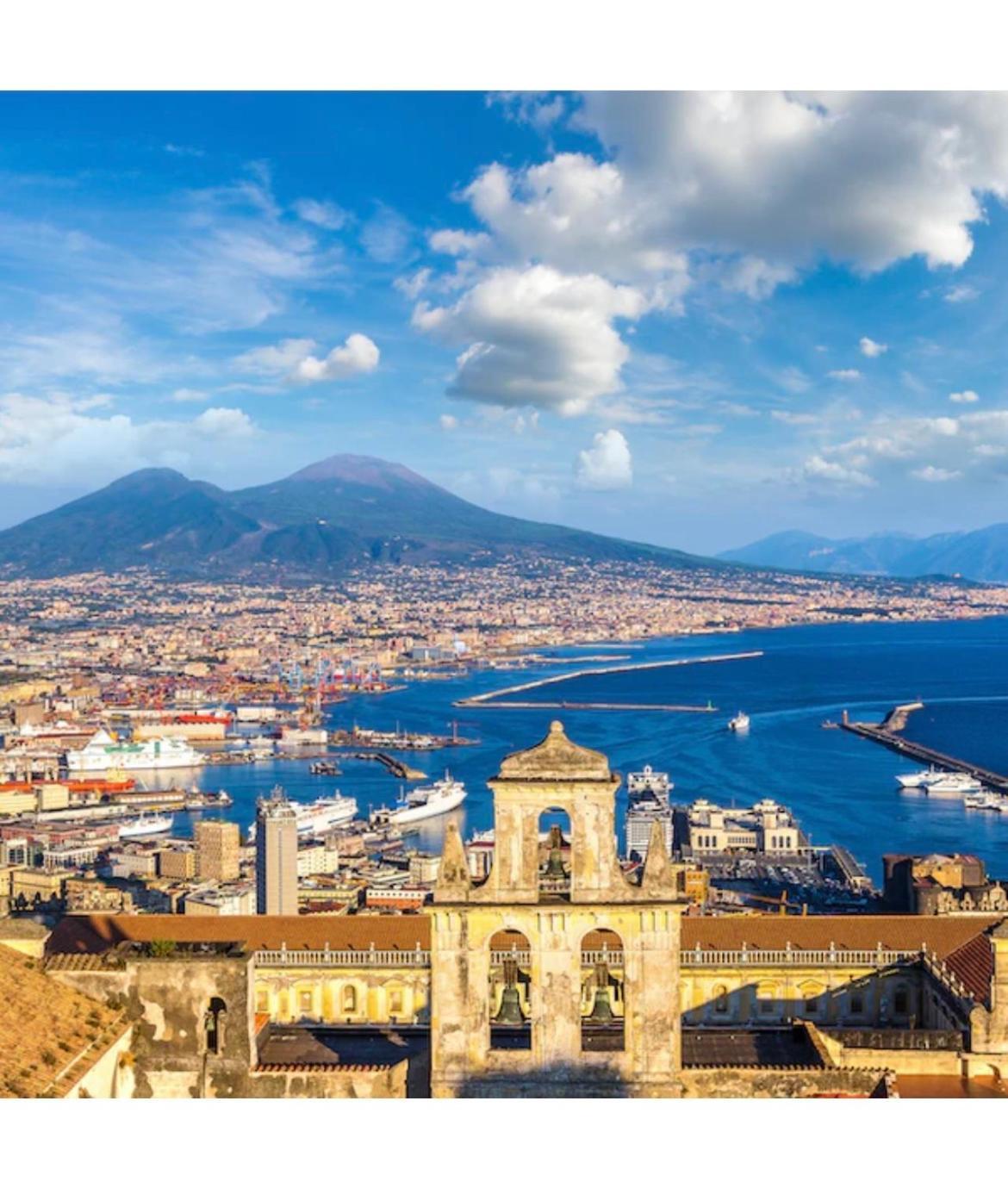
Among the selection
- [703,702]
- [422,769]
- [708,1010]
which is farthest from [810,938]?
[703,702]

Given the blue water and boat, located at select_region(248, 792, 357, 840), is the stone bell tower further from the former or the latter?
boat, located at select_region(248, 792, 357, 840)

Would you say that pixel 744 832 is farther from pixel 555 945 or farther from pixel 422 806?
pixel 555 945

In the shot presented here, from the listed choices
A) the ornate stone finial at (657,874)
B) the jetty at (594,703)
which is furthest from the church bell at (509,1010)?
the jetty at (594,703)

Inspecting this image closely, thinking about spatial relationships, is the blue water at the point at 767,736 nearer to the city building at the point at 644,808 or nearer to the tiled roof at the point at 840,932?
the city building at the point at 644,808

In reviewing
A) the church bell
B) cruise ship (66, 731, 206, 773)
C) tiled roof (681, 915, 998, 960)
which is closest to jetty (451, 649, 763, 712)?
cruise ship (66, 731, 206, 773)

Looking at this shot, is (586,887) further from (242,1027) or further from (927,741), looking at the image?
(927,741)

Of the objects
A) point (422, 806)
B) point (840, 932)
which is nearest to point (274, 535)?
point (422, 806)

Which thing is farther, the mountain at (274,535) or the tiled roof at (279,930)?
the mountain at (274,535)
